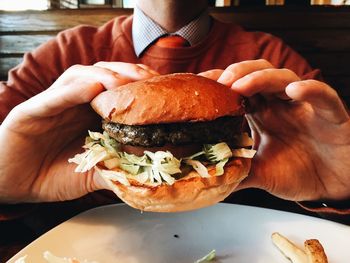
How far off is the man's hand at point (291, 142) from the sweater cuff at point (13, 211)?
75 cm

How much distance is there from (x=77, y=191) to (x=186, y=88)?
0.57m

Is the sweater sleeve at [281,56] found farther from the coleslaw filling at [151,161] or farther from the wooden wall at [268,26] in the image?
the coleslaw filling at [151,161]

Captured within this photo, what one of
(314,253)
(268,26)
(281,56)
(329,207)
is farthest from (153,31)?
(314,253)

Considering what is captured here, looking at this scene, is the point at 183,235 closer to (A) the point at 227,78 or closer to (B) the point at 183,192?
(B) the point at 183,192

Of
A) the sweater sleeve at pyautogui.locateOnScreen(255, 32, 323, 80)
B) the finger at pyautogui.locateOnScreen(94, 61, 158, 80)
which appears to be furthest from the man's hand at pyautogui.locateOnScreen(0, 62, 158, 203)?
the sweater sleeve at pyautogui.locateOnScreen(255, 32, 323, 80)

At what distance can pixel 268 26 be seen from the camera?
8.30 feet

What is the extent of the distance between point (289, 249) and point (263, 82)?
499 millimetres

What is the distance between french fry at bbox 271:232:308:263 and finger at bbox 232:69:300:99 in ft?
1.49

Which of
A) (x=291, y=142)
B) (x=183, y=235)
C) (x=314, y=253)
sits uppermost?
(x=291, y=142)

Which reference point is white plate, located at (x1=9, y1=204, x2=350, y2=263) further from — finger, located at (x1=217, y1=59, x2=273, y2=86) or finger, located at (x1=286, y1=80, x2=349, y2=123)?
finger, located at (x1=217, y1=59, x2=273, y2=86)

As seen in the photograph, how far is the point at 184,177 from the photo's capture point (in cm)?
111

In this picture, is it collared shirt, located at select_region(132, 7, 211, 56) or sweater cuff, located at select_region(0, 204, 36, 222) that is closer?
sweater cuff, located at select_region(0, 204, 36, 222)

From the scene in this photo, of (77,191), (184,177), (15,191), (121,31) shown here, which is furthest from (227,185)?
(121,31)

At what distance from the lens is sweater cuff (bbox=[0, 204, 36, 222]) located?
1.37 m
